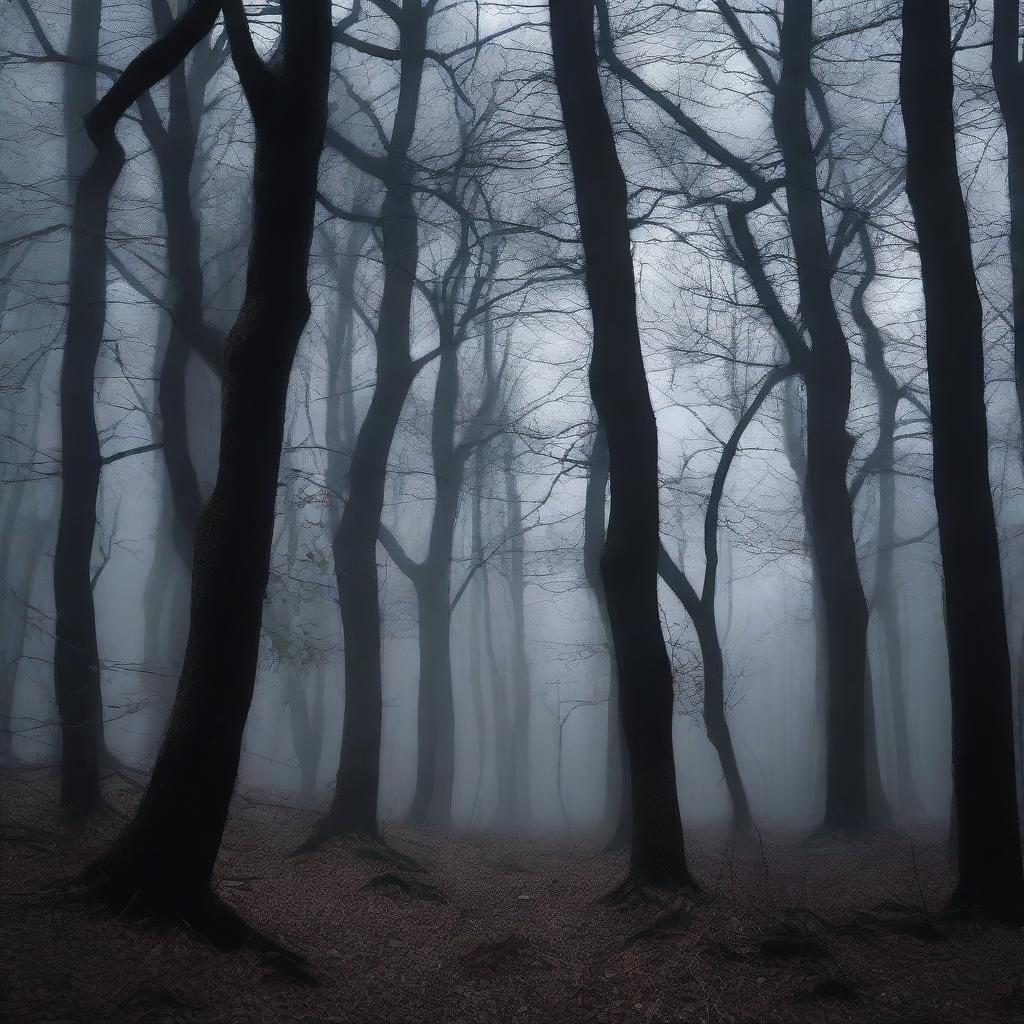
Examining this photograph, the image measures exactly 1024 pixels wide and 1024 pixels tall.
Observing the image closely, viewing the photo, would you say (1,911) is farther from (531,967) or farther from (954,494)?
(954,494)

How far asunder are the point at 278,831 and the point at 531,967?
6.40 meters

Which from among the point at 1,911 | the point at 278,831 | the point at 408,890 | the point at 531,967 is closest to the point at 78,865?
the point at 1,911

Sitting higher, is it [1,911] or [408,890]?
[1,911]

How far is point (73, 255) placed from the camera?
10.1 meters

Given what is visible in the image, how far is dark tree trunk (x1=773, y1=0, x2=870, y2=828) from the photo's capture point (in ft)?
39.7

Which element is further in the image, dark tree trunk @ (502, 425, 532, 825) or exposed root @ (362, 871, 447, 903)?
dark tree trunk @ (502, 425, 532, 825)

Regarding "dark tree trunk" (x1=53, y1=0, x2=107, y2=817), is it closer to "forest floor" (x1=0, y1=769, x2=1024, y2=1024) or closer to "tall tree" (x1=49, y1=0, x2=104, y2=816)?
"tall tree" (x1=49, y1=0, x2=104, y2=816)

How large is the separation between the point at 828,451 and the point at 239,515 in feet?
33.6

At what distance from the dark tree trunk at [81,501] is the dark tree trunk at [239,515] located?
2863 millimetres

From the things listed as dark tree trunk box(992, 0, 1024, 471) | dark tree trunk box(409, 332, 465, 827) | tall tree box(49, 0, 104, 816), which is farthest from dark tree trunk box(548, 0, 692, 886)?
dark tree trunk box(409, 332, 465, 827)

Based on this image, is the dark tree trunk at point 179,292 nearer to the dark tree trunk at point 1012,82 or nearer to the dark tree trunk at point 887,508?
the dark tree trunk at point 887,508

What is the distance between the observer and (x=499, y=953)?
5680 mm

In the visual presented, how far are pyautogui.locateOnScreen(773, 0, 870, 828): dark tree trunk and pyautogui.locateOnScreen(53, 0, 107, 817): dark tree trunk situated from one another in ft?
29.9

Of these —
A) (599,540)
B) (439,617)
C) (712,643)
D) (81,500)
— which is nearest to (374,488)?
(81,500)
